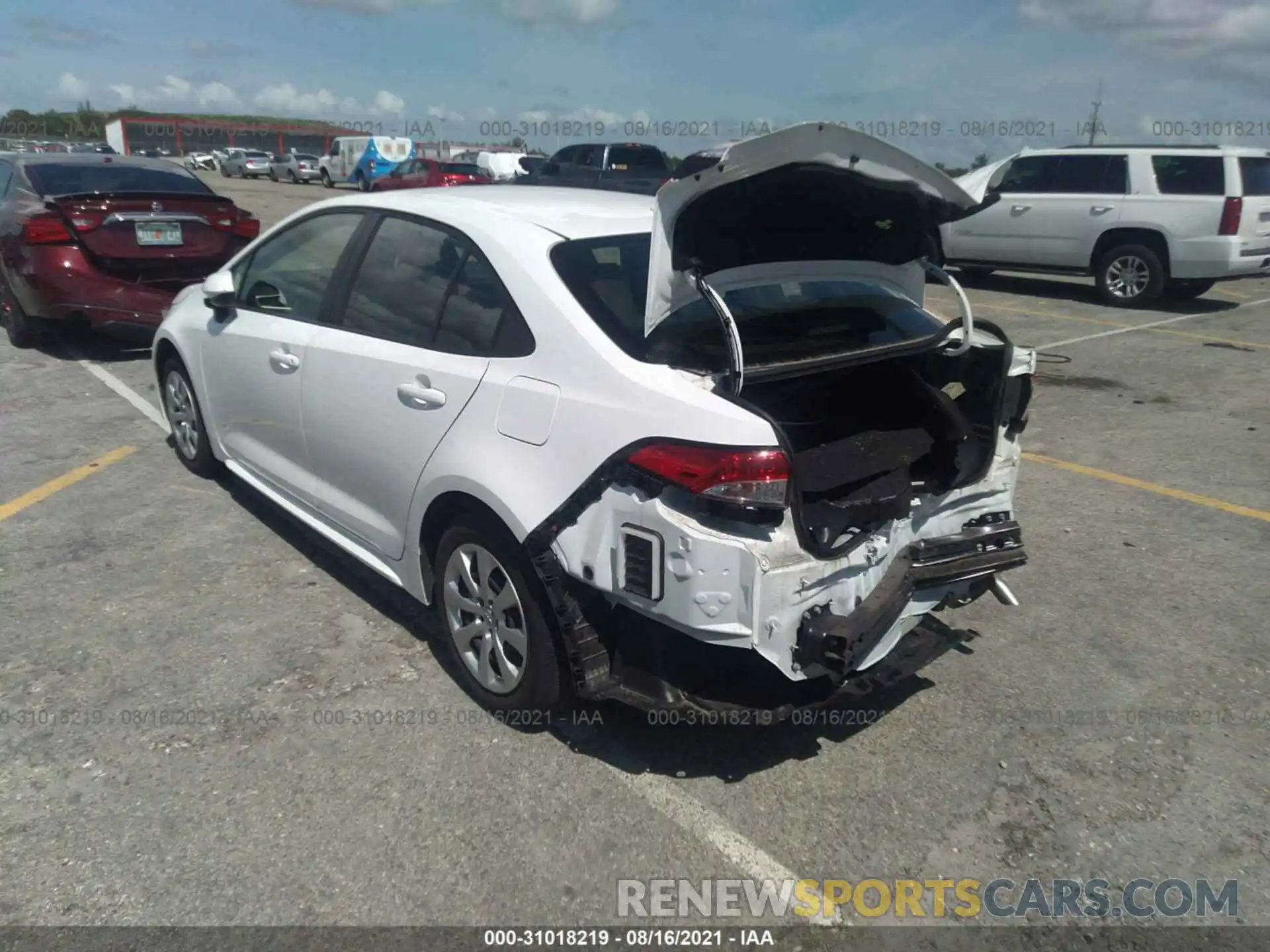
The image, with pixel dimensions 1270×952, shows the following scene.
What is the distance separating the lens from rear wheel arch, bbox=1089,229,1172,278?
38.5ft

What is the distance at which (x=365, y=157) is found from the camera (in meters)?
33.9

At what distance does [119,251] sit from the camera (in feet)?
25.2

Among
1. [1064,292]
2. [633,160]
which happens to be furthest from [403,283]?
[633,160]

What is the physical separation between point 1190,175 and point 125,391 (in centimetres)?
1150

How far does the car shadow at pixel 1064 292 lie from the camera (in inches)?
486

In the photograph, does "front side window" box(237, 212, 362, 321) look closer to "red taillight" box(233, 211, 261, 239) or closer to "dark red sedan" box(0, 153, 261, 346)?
"dark red sedan" box(0, 153, 261, 346)

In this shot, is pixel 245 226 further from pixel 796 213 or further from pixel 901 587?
pixel 901 587

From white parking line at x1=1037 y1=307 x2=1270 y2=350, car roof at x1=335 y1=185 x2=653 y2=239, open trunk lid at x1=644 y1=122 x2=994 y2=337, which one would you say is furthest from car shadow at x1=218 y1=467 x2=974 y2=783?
white parking line at x1=1037 y1=307 x2=1270 y2=350

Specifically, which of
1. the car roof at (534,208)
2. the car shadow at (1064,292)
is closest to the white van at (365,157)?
the car shadow at (1064,292)

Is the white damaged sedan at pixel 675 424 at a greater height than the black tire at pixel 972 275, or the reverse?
the white damaged sedan at pixel 675 424

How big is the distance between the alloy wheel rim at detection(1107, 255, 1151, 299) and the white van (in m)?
24.3

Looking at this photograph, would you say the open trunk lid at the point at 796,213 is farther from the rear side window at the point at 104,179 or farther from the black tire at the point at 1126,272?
the black tire at the point at 1126,272

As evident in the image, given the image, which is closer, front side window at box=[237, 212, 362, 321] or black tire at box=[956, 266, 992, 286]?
front side window at box=[237, 212, 362, 321]

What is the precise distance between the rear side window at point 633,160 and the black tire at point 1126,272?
1070 centimetres
